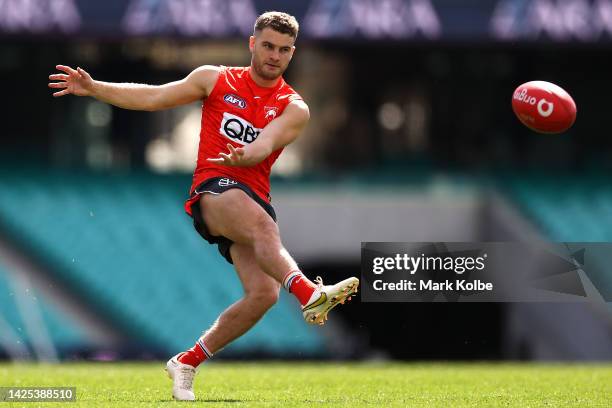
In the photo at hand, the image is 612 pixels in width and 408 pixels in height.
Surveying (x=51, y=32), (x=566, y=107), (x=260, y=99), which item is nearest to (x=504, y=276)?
(x=566, y=107)

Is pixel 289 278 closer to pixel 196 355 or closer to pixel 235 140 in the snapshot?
pixel 196 355

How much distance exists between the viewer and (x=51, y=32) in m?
17.4

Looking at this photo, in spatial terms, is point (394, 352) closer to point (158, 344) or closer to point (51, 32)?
point (158, 344)

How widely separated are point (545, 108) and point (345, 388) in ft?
8.43

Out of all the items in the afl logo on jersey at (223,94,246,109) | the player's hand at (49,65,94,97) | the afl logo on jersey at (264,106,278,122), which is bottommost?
the afl logo on jersey at (264,106,278,122)

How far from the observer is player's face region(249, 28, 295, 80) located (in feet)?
25.3

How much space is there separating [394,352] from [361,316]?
768 mm

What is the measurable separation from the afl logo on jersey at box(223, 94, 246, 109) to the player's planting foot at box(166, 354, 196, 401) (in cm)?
170

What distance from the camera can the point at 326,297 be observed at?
23.0ft

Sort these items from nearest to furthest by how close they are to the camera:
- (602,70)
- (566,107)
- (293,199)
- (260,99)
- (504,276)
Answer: (260,99)
(566,107)
(504,276)
(293,199)
(602,70)

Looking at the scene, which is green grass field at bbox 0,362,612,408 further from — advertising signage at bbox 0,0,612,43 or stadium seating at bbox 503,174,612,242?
advertising signage at bbox 0,0,612,43

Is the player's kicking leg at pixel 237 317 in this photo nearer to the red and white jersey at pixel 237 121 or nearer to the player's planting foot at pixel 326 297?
the red and white jersey at pixel 237 121

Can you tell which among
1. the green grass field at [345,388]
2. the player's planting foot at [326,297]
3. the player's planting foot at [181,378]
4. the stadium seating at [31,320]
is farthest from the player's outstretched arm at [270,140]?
the stadium seating at [31,320]

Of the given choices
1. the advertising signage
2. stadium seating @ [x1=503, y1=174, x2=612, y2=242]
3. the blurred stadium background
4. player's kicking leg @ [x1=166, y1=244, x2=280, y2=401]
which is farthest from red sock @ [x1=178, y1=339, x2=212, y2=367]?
stadium seating @ [x1=503, y1=174, x2=612, y2=242]
